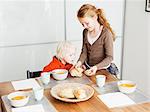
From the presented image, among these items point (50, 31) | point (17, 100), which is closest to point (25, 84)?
point (17, 100)

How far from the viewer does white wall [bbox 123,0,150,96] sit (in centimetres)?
319

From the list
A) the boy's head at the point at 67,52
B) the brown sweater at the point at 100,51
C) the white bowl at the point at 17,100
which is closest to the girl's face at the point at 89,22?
the brown sweater at the point at 100,51

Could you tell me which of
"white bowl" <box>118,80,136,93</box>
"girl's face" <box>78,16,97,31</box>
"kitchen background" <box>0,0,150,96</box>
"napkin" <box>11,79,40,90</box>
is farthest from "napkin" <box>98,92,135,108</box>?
"kitchen background" <box>0,0,150,96</box>

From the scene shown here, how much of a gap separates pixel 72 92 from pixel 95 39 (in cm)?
76

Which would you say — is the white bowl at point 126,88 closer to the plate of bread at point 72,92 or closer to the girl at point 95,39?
the plate of bread at point 72,92

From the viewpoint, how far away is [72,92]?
5.62 ft

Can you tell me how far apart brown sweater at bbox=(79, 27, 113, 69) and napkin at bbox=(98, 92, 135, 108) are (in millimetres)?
495

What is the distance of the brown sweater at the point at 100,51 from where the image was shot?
226 centimetres

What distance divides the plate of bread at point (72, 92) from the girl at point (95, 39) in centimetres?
38

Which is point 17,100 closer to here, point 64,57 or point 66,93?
point 66,93

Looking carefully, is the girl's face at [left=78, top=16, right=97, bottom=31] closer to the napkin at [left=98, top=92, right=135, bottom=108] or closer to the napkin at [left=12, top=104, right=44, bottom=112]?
the napkin at [left=98, top=92, right=135, bottom=108]

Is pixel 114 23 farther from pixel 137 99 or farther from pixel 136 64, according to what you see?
pixel 137 99

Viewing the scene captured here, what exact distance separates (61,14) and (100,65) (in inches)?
44.8

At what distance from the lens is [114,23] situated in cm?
349
